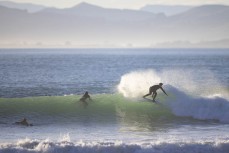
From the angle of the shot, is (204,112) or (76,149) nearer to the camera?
(76,149)

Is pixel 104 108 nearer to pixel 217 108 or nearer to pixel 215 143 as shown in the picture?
pixel 217 108

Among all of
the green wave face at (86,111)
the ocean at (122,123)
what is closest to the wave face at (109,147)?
the ocean at (122,123)

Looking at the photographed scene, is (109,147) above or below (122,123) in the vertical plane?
above

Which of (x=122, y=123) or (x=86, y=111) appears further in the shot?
(x=86, y=111)

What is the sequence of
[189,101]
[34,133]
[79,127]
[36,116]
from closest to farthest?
[34,133], [79,127], [36,116], [189,101]

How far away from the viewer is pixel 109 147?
58.4 feet

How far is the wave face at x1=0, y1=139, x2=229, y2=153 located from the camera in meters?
17.5

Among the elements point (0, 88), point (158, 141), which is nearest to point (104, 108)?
point (158, 141)

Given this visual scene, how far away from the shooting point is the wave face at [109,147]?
17531 millimetres

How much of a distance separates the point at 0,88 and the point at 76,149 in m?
28.4

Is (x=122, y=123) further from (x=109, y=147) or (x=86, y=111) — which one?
(x=109, y=147)

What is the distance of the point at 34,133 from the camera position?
20.9 m

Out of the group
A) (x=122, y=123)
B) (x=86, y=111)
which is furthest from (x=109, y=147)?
(x=86, y=111)

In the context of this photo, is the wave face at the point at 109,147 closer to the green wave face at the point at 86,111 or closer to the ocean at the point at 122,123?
the ocean at the point at 122,123
